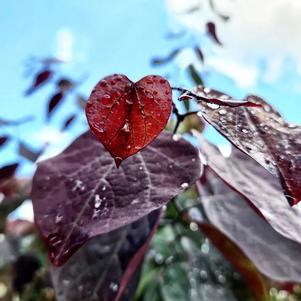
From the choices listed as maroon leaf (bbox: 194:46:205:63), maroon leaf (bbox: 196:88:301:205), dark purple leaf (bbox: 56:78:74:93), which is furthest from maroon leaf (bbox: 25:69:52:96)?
maroon leaf (bbox: 196:88:301:205)

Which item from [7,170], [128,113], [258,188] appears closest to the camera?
[128,113]

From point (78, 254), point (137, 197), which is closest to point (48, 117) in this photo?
point (78, 254)

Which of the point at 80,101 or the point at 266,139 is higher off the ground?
the point at 80,101

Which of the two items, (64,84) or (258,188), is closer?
(258,188)

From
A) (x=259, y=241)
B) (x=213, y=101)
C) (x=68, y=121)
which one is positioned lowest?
(x=259, y=241)

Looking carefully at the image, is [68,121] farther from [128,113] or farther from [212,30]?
[128,113]

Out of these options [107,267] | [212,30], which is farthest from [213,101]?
[212,30]

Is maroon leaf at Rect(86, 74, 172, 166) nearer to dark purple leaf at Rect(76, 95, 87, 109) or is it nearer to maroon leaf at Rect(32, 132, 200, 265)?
maroon leaf at Rect(32, 132, 200, 265)
